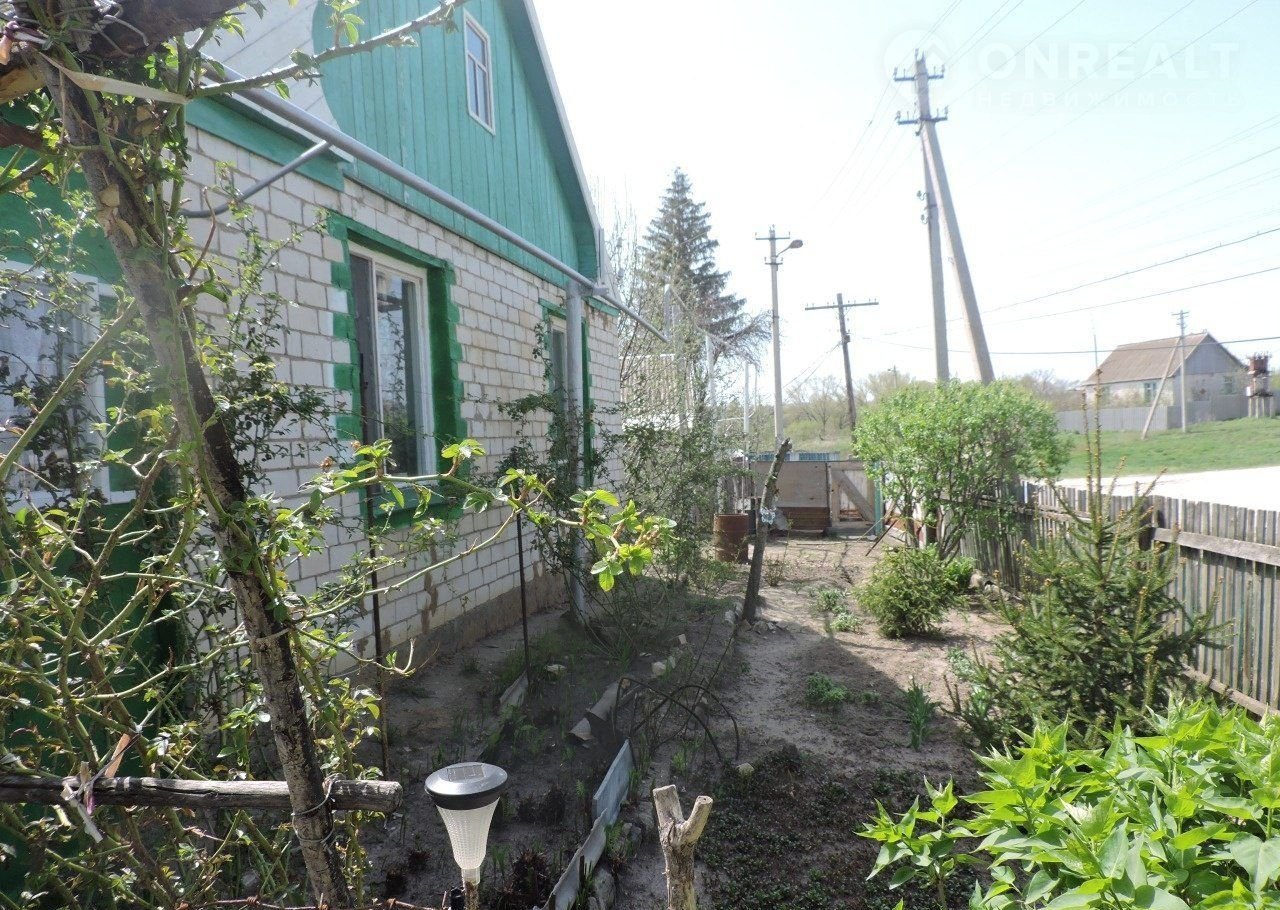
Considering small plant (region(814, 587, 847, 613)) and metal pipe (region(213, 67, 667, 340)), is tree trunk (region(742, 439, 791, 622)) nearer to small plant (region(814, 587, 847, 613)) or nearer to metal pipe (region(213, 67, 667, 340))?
small plant (region(814, 587, 847, 613))

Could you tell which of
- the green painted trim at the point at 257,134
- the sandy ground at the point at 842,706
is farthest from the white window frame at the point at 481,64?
the sandy ground at the point at 842,706

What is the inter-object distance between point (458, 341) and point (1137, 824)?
5.94 meters

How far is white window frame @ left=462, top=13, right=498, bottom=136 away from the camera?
7078 millimetres

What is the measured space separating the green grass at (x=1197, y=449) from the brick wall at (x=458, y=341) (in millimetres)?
19656

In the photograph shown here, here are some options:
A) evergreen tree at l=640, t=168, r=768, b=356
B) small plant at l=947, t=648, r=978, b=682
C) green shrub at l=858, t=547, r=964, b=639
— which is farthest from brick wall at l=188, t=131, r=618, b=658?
evergreen tree at l=640, t=168, r=768, b=356

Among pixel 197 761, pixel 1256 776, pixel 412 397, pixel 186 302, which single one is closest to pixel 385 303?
pixel 412 397

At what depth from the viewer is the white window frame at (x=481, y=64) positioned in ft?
23.2

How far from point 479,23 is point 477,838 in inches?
308

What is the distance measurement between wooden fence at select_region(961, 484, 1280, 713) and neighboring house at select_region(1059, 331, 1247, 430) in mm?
36450

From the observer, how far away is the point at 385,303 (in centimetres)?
597

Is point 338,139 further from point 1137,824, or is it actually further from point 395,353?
point 1137,824

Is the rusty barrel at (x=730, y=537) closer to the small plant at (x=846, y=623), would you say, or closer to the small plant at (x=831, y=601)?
the small plant at (x=831, y=601)

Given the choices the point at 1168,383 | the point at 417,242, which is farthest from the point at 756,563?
the point at 1168,383

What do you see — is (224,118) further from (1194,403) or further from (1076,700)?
(1194,403)
